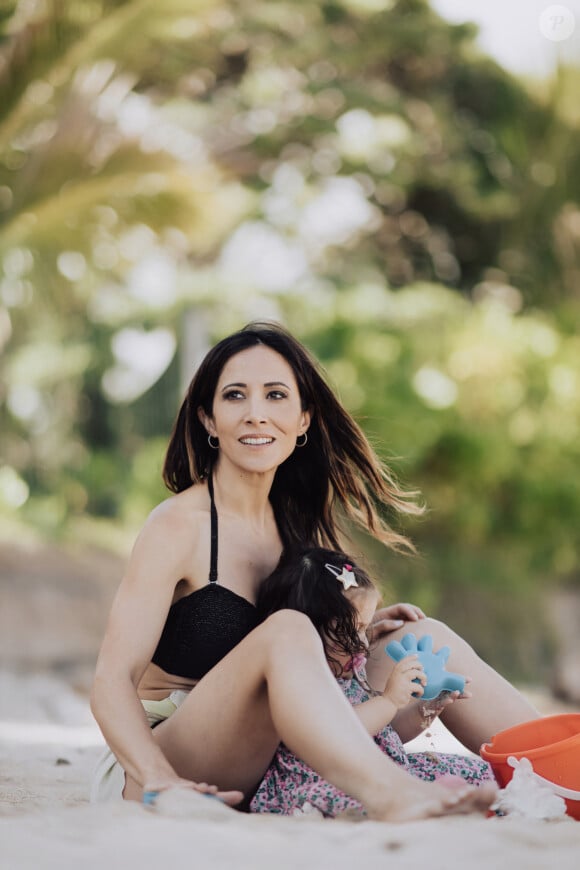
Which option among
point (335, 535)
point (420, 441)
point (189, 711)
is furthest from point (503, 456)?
point (189, 711)

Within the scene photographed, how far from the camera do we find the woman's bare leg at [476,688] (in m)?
3.14

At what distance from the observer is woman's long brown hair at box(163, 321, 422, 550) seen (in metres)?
3.24

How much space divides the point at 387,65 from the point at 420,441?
5482 mm

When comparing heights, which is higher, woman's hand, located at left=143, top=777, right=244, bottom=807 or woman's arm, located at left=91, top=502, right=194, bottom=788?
woman's arm, located at left=91, top=502, right=194, bottom=788

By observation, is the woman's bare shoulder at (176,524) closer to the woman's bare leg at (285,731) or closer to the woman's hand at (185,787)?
the woman's bare leg at (285,731)

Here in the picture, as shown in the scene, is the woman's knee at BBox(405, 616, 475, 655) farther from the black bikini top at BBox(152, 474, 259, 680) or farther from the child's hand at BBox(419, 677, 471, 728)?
the black bikini top at BBox(152, 474, 259, 680)

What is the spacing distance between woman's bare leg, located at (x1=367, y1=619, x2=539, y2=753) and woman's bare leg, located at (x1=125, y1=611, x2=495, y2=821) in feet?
1.55

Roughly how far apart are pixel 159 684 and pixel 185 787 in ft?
1.74

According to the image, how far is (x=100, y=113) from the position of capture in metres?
9.74

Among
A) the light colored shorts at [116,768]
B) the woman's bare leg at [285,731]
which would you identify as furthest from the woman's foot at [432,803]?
the light colored shorts at [116,768]

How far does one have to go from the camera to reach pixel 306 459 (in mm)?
3480

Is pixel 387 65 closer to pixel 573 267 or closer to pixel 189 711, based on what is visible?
pixel 573 267

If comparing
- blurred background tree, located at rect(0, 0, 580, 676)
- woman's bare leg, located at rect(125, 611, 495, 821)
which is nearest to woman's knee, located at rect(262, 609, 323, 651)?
woman's bare leg, located at rect(125, 611, 495, 821)

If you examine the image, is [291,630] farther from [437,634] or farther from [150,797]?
[437,634]
